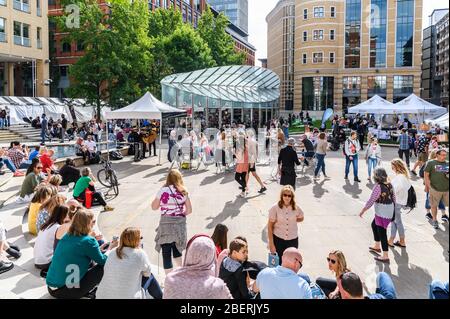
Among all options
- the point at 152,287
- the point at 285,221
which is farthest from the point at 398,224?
the point at 152,287

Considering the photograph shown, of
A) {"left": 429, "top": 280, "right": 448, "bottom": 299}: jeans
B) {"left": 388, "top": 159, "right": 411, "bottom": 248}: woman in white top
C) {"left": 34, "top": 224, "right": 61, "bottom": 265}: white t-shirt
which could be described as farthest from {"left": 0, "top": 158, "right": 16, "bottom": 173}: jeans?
{"left": 429, "top": 280, "right": 448, "bottom": 299}: jeans

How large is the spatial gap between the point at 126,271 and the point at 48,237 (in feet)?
7.59

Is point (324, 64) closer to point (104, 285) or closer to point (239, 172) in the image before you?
point (239, 172)

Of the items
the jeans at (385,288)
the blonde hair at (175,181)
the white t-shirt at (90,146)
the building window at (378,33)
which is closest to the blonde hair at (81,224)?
the blonde hair at (175,181)

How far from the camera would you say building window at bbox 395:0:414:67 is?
60.5 metres

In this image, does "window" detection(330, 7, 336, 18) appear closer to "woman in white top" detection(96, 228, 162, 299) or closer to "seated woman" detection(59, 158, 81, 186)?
"seated woman" detection(59, 158, 81, 186)

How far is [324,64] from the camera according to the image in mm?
65938

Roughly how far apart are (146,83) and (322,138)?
27.2 metres

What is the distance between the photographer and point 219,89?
38625mm

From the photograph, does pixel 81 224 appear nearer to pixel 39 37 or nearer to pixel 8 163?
pixel 8 163

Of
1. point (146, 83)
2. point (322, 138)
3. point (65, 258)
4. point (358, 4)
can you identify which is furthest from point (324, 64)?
point (65, 258)

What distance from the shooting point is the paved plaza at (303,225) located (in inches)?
260

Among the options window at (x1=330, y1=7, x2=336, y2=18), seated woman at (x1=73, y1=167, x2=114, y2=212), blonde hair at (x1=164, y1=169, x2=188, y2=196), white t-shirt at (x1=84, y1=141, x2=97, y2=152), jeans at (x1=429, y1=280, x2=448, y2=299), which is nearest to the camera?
jeans at (x1=429, y1=280, x2=448, y2=299)

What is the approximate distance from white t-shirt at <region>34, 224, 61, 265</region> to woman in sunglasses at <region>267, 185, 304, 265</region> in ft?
9.90
